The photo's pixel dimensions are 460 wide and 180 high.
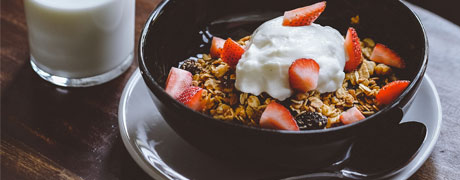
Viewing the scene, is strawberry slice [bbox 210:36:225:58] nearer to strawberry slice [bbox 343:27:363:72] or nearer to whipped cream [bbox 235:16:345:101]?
whipped cream [bbox 235:16:345:101]

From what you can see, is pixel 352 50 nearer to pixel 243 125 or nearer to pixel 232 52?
pixel 232 52

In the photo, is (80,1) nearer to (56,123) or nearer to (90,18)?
(90,18)

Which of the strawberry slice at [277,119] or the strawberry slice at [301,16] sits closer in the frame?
the strawberry slice at [277,119]

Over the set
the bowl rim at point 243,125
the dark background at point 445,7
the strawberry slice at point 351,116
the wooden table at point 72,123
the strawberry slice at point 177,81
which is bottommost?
the dark background at point 445,7

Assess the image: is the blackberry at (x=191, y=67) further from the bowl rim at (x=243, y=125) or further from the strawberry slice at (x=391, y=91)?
the strawberry slice at (x=391, y=91)

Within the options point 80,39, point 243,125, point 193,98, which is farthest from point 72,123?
point 243,125

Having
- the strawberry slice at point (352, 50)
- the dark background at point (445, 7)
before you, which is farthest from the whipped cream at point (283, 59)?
the dark background at point (445, 7)
